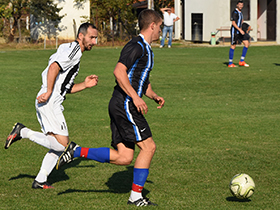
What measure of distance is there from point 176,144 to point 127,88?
3137 mm

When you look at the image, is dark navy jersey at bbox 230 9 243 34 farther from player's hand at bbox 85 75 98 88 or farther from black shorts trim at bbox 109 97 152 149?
black shorts trim at bbox 109 97 152 149

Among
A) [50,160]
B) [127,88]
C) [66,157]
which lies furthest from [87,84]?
[127,88]

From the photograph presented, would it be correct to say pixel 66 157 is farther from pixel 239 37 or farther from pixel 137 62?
pixel 239 37

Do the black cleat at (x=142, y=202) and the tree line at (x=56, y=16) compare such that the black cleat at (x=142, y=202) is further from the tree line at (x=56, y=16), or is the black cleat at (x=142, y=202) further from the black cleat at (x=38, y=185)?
the tree line at (x=56, y=16)

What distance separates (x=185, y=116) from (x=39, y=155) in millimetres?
3842

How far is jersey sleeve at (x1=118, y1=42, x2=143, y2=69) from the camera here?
15.6 ft

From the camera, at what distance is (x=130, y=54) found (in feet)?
15.6

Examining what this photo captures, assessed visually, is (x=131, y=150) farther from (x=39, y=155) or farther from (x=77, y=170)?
(x=39, y=155)

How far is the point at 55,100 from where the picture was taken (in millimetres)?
5426

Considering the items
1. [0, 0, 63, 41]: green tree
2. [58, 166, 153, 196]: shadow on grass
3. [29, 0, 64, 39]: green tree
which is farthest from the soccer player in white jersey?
[29, 0, 64, 39]: green tree

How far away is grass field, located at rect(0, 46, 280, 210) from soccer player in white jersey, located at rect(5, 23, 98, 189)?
0.41 m

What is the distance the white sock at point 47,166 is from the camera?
18.0 feet

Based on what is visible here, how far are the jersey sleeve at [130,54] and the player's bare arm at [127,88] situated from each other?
0.17 feet

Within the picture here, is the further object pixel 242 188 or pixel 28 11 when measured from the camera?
pixel 28 11
